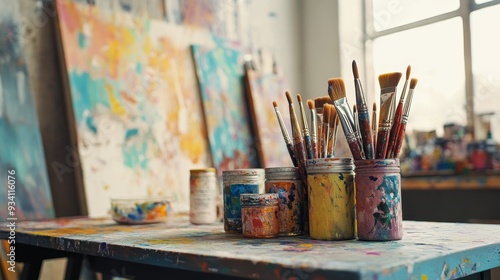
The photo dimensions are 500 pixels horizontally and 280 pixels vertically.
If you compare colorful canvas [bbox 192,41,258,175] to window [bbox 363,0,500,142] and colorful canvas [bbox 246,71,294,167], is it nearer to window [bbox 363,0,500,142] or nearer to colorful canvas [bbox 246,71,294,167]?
colorful canvas [bbox 246,71,294,167]

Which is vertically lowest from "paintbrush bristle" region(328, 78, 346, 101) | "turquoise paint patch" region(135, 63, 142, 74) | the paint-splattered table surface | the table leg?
the table leg

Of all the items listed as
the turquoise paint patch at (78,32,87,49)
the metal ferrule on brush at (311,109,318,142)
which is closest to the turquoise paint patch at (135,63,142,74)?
the turquoise paint patch at (78,32,87,49)

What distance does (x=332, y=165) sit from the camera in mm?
1319

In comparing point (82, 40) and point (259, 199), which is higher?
point (82, 40)

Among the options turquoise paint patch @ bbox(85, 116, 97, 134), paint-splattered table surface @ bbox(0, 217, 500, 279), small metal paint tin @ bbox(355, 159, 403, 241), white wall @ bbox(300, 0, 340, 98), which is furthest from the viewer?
A: white wall @ bbox(300, 0, 340, 98)

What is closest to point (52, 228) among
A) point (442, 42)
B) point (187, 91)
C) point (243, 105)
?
point (187, 91)

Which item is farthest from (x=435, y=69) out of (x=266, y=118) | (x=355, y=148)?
(x=355, y=148)

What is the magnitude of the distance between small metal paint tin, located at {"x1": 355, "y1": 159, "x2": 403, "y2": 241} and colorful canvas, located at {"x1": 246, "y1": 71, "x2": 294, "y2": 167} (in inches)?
90.2

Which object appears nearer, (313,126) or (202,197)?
(313,126)

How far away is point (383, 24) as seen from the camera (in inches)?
162

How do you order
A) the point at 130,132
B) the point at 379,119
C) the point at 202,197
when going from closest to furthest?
the point at 379,119 → the point at 202,197 → the point at 130,132

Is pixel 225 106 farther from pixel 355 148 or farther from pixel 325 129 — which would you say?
pixel 355 148

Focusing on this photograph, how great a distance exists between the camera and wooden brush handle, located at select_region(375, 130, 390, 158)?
52.4 inches

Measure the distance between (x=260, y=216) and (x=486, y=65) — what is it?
8.64 ft
